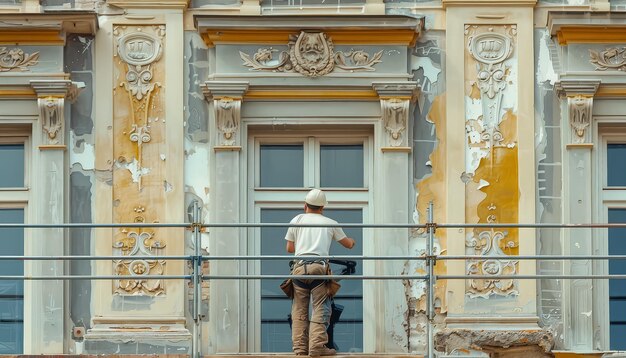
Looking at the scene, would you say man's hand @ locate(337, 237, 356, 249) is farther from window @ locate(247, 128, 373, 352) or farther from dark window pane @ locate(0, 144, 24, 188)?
dark window pane @ locate(0, 144, 24, 188)

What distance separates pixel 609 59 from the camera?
1830 centimetres

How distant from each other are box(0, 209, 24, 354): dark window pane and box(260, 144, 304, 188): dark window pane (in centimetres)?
206

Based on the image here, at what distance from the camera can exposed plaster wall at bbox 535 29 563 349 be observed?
1797 cm

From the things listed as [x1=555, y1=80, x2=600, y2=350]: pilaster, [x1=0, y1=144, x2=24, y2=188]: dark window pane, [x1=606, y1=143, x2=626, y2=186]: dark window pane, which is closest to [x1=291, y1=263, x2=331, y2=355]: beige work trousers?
[x1=555, y1=80, x2=600, y2=350]: pilaster

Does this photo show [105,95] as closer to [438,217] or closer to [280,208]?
[280,208]

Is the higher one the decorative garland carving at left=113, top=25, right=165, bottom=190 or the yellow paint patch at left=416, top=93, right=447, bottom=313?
the decorative garland carving at left=113, top=25, right=165, bottom=190

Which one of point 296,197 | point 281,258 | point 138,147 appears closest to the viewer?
point 281,258

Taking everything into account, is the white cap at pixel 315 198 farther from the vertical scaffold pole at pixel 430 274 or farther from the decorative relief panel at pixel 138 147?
the decorative relief panel at pixel 138 147

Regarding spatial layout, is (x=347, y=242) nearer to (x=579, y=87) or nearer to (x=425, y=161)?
(x=425, y=161)

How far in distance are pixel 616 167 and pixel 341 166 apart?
2298 mm

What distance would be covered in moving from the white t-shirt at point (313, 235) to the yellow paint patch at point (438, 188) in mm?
1102

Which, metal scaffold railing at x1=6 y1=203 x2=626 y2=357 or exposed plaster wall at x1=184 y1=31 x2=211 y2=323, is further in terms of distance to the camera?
exposed plaster wall at x1=184 y1=31 x2=211 y2=323

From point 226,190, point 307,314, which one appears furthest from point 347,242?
point 226,190

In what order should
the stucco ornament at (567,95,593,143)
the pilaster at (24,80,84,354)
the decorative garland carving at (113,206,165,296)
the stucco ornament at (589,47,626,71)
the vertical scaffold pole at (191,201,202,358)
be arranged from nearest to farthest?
the vertical scaffold pole at (191,201,202,358), the pilaster at (24,80,84,354), the decorative garland carving at (113,206,165,296), the stucco ornament at (567,95,593,143), the stucco ornament at (589,47,626,71)
